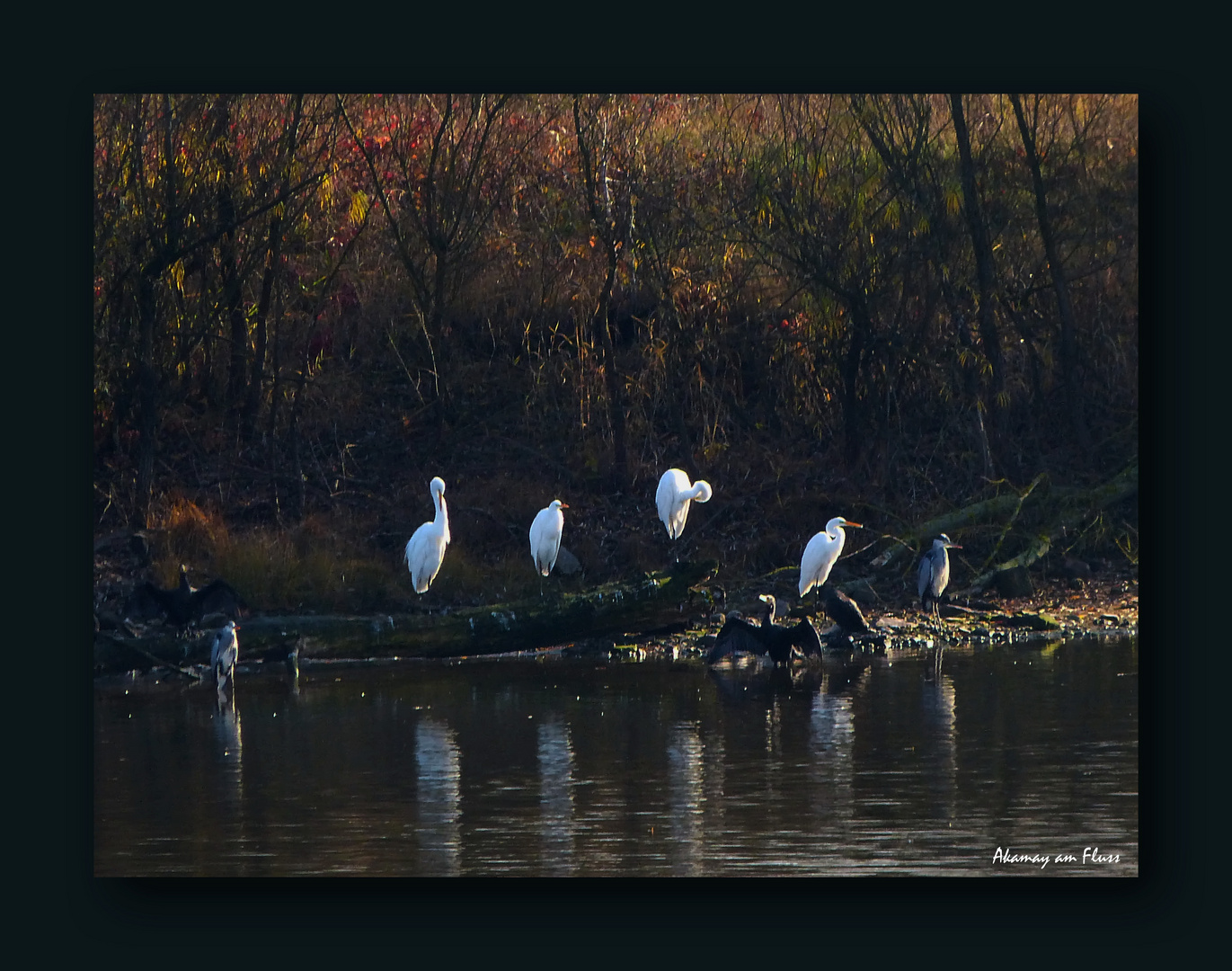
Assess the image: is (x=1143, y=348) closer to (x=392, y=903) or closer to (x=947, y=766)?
(x=947, y=766)

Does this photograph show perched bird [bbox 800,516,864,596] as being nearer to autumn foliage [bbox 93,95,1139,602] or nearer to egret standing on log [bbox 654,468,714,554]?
egret standing on log [bbox 654,468,714,554]

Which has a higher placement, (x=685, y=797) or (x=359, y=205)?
(x=359, y=205)

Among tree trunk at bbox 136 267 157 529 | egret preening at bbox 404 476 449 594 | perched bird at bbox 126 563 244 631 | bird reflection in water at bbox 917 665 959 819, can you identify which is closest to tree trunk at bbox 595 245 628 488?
egret preening at bbox 404 476 449 594

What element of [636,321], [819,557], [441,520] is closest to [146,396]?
[441,520]

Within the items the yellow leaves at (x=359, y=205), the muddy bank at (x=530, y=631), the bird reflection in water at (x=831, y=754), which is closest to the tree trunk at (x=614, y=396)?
the yellow leaves at (x=359, y=205)

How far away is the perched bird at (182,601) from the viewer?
11.8 meters

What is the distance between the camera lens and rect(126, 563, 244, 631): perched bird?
1176cm

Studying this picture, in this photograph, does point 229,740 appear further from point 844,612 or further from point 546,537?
point 844,612

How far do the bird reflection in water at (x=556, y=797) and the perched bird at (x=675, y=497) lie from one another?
416 centimetres

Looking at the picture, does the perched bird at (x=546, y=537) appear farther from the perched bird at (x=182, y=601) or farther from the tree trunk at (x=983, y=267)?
the tree trunk at (x=983, y=267)

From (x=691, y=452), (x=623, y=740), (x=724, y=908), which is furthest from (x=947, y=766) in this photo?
(x=691, y=452)

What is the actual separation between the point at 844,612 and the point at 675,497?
220 cm

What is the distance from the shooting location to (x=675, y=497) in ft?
45.3

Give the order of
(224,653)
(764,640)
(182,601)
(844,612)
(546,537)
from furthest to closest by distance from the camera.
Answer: (546,537), (844,612), (182,601), (764,640), (224,653)
